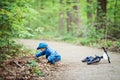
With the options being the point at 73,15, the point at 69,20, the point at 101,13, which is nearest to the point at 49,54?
the point at 101,13

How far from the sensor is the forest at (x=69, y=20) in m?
9.26

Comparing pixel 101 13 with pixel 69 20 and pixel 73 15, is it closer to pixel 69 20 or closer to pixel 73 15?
pixel 73 15

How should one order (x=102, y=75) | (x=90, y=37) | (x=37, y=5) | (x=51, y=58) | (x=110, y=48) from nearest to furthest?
(x=102, y=75) → (x=51, y=58) → (x=110, y=48) → (x=90, y=37) → (x=37, y=5)

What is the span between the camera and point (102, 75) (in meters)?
8.70

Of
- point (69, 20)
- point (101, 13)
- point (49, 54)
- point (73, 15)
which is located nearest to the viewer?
point (49, 54)

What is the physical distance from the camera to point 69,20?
1149 inches

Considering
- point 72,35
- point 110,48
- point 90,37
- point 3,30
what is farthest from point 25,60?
point 72,35

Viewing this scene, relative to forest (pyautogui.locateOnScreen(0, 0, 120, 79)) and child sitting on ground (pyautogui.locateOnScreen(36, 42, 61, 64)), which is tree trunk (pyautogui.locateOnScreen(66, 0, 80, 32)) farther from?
child sitting on ground (pyautogui.locateOnScreen(36, 42, 61, 64))

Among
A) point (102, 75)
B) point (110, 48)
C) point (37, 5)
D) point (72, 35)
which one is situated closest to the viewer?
point (102, 75)

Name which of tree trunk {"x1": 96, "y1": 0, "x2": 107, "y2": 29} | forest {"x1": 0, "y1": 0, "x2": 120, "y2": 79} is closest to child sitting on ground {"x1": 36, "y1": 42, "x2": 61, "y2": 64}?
forest {"x1": 0, "y1": 0, "x2": 120, "y2": 79}

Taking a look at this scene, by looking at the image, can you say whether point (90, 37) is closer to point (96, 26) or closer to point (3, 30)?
point (96, 26)

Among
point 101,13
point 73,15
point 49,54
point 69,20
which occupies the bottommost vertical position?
point 69,20

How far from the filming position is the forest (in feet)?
30.4

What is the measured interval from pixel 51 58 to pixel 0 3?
118 inches
